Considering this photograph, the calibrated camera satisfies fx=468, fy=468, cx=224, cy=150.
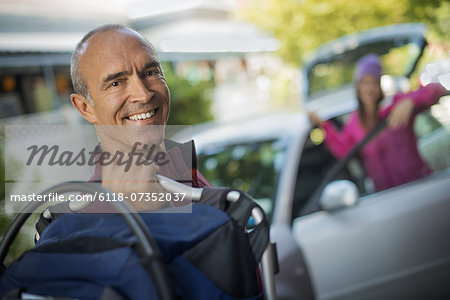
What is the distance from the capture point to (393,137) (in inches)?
97.6

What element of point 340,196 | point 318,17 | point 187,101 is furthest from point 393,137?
point 187,101

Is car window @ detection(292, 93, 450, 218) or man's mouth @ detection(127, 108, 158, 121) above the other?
man's mouth @ detection(127, 108, 158, 121)

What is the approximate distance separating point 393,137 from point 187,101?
15.3 ft

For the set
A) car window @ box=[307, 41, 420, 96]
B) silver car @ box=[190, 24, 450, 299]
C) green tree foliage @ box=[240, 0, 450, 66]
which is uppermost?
green tree foliage @ box=[240, 0, 450, 66]

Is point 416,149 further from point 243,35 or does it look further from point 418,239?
point 243,35

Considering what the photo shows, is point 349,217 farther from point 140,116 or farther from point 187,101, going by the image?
point 187,101

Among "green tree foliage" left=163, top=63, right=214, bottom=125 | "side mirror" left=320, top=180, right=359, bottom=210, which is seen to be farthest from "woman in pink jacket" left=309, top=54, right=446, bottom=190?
"green tree foliage" left=163, top=63, right=214, bottom=125

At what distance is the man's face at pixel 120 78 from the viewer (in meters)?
1.01

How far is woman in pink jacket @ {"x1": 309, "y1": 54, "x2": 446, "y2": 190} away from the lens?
2.45m

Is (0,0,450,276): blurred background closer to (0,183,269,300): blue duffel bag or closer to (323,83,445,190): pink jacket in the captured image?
(323,83,445,190): pink jacket

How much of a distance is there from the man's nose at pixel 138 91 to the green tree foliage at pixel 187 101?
→ 5.61 m

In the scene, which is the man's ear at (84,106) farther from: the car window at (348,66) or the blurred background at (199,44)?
the blurred background at (199,44)

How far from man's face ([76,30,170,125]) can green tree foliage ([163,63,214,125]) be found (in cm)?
559

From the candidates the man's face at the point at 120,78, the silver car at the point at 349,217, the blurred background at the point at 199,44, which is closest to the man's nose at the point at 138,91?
the man's face at the point at 120,78
